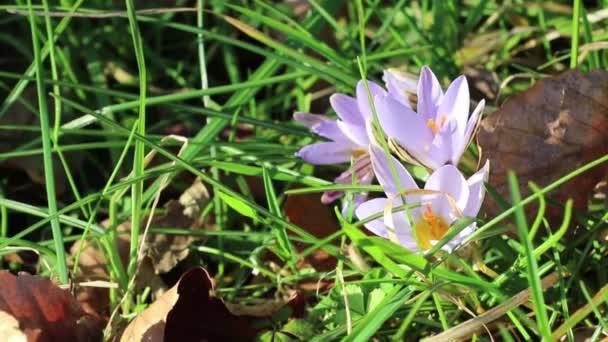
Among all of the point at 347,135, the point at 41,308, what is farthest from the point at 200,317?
the point at 347,135

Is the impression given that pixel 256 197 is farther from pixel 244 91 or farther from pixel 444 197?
pixel 444 197

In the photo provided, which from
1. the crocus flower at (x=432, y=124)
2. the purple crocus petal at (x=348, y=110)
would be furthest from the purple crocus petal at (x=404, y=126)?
the purple crocus petal at (x=348, y=110)

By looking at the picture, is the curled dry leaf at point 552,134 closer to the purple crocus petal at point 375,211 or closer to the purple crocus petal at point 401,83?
the purple crocus petal at point 401,83

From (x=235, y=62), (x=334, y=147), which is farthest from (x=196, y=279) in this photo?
(x=235, y=62)

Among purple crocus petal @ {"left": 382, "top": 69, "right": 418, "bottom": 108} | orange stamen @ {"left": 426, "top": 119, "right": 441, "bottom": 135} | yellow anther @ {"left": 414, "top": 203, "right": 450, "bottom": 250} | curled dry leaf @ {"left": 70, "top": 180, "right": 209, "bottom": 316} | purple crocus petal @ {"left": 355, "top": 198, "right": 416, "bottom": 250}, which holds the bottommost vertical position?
curled dry leaf @ {"left": 70, "top": 180, "right": 209, "bottom": 316}

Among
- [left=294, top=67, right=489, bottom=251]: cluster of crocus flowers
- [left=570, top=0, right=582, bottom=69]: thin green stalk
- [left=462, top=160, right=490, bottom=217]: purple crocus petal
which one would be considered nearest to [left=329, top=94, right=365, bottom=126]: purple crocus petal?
[left=294, top=67, right=489, bottom=251]: cluster of crocus flowers

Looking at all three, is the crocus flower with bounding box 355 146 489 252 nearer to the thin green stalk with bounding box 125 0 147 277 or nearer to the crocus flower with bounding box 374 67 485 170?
the crocus flower with bounding box 374 67 485 170

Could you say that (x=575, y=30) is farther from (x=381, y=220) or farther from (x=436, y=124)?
(x=381, y=220)
